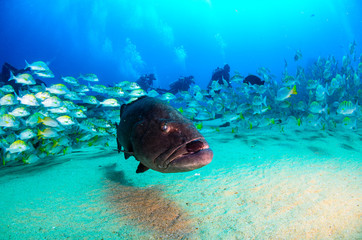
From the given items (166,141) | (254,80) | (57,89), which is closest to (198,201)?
(166,141)

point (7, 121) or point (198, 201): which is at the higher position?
point (7, 121)

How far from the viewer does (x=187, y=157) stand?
1.57 meters

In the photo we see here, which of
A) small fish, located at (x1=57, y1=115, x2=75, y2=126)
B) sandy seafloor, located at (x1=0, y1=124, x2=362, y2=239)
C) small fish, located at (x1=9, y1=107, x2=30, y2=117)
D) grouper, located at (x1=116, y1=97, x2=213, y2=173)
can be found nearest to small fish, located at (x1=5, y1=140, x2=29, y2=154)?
small fish, located at (x1=57, y1=115, x2=75, y2=126)

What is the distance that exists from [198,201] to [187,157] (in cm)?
139

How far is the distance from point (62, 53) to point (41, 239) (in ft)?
463

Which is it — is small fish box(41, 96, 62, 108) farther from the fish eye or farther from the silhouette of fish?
the silhouette of fish

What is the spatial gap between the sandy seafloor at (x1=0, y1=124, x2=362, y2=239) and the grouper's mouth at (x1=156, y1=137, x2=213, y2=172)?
0.84 meters

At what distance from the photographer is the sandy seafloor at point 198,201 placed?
1968mm

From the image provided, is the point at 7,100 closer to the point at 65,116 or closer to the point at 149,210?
the point at 65,116

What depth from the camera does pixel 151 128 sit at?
1908 mm

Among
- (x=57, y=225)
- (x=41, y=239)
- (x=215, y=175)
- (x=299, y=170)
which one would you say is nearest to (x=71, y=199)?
(x=57, y=225)

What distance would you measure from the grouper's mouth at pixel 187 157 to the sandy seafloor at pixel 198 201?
838 millimetres

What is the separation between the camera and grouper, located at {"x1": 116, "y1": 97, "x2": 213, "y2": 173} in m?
1.58

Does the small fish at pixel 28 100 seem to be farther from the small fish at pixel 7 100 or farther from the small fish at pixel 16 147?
the small fish at pixel 16 147
